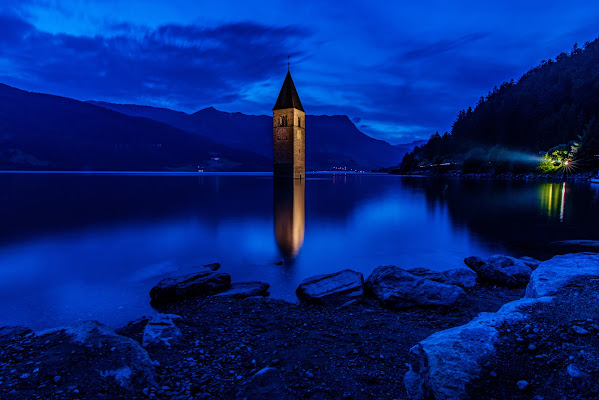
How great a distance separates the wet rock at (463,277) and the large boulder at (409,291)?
4.60 ft

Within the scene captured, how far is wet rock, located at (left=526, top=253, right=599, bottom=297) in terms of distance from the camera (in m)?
4.75

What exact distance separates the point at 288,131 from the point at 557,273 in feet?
246

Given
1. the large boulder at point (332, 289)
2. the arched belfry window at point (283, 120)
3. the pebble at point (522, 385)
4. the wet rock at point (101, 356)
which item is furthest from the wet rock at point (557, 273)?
the arched belfry window at point (283, 120)

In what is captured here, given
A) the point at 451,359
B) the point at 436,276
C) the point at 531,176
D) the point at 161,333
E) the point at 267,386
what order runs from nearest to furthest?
the point at 451,359 → the point at 267,386 → the point at 161,333 → the point at 436,276 → the point at 531,176

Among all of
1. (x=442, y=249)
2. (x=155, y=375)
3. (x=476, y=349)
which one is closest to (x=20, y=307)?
(x=155, y=375)

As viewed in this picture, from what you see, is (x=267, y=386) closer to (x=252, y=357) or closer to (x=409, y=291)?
(x=252, y=357)

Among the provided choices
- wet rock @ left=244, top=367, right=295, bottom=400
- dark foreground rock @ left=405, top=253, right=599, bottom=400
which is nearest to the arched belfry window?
Answer: wet rock @ left=244, top=367, right=295, bottom=400

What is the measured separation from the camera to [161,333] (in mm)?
5820

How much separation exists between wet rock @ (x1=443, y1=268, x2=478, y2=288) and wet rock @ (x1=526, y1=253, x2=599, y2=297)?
3.48 m

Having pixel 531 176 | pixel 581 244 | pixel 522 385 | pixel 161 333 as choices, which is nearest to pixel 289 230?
pixel 161 333

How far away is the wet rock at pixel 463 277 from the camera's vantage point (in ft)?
29.7

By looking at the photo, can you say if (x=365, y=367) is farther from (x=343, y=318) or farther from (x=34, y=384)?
(x=34, y=384)

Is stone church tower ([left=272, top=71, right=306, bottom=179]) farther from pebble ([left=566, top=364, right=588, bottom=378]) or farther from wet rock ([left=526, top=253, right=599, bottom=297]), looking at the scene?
pebble ([left=566, top=364, right=588, bottom=378])

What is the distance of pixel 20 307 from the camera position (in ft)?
26.4
